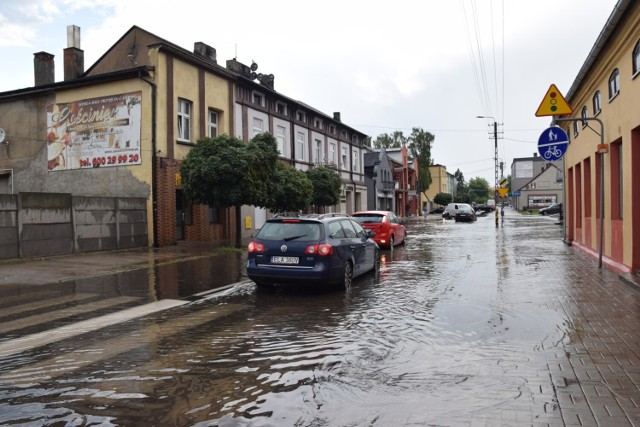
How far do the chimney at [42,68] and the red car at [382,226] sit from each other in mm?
17032

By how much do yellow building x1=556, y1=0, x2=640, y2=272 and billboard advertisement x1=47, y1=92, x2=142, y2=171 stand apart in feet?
53.9

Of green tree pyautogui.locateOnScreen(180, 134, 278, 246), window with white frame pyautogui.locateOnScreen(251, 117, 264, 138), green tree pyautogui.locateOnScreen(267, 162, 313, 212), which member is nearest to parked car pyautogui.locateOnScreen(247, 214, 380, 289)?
green tree pyautogui.locateOnScreen(180, 134, 278, 246)

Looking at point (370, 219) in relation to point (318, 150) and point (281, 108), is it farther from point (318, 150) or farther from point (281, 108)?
point (318, 150)

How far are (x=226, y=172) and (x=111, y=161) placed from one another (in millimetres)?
6668

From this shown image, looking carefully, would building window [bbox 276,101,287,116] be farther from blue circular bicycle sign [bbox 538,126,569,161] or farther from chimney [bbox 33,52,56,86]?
blue circular bicycle sign [bbox 538,126,569,161]

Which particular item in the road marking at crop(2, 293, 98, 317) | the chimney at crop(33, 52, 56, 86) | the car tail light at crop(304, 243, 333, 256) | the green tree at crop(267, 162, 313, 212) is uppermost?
the chimney at crop(33, 52, 56, 86)

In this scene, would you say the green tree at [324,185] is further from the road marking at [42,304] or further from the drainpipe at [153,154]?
the road marking at [42,304]

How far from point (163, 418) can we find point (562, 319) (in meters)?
5.51

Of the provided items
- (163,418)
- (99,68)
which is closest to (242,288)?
(163,418)

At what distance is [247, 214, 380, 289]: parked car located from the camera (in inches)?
356

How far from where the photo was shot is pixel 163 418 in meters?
3.74

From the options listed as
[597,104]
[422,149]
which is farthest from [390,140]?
[597,104]

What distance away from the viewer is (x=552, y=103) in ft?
33.1

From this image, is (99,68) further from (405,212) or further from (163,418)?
(405,212)
